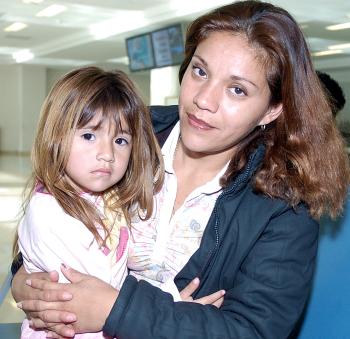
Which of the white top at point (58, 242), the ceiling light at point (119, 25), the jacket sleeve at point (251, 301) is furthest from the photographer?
the ceiling light at point (119, 25)

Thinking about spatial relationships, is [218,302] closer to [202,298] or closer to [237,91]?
[202,298]

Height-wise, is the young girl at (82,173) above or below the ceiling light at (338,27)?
below

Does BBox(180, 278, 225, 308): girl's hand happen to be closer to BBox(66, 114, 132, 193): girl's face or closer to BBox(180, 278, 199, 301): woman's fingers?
BBox(180, 278, 199, 301): woman's fingers

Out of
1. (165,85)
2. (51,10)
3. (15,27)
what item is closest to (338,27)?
(165,85)

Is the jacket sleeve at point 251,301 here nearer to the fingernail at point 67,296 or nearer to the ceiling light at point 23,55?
the fingernail at point 67,296

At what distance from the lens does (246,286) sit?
1297mm

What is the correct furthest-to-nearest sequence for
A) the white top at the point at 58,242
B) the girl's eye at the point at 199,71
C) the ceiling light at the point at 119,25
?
1. the ceiling light at the point at 119,25
2. the girl's eye at the point at 199,71
3. the white top at the point at 58,242

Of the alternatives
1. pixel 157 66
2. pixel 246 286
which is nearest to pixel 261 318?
pixel 246 286

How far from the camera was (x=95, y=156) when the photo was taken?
137 cm

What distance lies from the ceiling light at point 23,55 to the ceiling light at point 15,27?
12.9 ft

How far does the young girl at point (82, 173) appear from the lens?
1.33 m

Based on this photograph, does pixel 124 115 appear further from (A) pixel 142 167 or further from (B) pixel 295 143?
(B) pixel 295 143

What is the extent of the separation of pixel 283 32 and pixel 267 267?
0.60 m

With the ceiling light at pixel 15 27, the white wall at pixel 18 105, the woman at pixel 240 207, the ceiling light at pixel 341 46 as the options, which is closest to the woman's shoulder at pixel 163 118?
the woman at pixel 240 207
